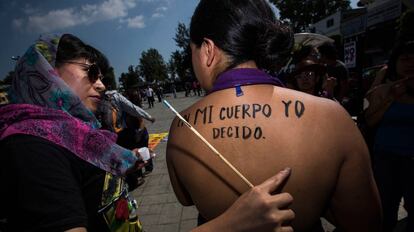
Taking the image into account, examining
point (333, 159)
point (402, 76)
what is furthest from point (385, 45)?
point (333, 159)

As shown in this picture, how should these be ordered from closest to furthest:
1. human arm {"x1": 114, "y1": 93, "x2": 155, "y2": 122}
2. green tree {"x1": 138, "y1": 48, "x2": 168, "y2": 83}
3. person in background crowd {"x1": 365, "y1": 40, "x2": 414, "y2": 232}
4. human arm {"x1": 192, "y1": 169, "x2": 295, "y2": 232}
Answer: human arm {"x1": 192, "y1": 169, "x2": 295, "y2": 232} → person in background crowd {"x1": 365, "y1": 40, "x2": 414, "y2": 232} → human arm {"x1": 114, "y1": 93, "x2": 155, "y2": 122} → green tree {"x1": 138, "y1": 48, "x2": 168, "y2": 83}

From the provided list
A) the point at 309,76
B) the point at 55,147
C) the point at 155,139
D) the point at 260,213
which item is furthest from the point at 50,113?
the point at 155,139

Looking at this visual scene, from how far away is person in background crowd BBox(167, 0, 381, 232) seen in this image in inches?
43.9

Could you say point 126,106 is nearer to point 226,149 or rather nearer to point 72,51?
point 72,51

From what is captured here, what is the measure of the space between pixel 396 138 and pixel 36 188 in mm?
2962

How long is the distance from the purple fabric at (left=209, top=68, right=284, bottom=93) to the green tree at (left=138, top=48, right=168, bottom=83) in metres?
68.8

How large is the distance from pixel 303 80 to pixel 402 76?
3.13ft

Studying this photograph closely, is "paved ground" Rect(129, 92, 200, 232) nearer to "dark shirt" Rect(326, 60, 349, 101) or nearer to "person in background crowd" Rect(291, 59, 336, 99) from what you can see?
"person in background crowd" Rect(291, 59, 336, 99)

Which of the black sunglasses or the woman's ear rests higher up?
the woman's ear

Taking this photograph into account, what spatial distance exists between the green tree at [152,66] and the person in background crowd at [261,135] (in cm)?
6875

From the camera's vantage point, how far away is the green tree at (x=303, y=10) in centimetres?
4397

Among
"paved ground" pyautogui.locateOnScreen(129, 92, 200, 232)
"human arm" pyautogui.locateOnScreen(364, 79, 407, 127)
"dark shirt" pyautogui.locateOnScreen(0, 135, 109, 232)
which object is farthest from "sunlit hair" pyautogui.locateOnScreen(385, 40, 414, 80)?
"dark shirt" pyautogui.locateOnScreen(0, 135, 109, 232)

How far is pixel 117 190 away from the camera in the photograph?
164 centimetres

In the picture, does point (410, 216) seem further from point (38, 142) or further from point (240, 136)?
point (38, 142)
